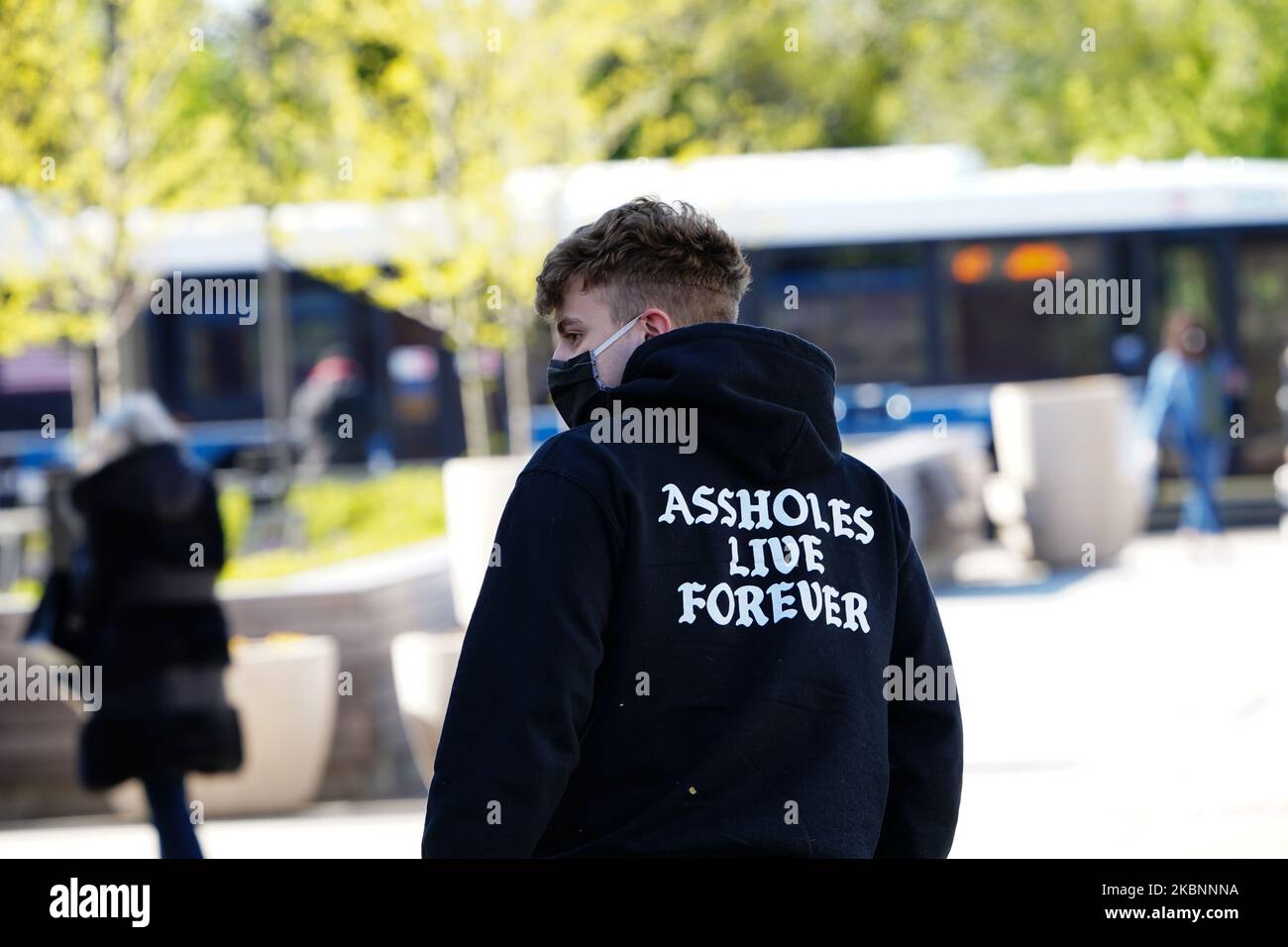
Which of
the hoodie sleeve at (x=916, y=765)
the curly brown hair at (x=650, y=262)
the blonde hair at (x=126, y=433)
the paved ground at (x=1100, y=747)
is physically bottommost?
the paved ground at (x=1100, y=747)

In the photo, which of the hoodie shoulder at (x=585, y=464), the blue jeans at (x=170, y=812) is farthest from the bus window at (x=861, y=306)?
the hoodie shoulder at (x=585, y=464)

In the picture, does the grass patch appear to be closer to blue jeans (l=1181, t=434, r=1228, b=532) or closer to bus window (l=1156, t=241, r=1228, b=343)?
blue jeans (l=1181, t=434, r=1228, b=532)

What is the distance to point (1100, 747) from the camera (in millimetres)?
7477

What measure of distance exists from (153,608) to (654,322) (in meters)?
4.26

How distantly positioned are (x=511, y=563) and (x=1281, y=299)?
16750 millimetres

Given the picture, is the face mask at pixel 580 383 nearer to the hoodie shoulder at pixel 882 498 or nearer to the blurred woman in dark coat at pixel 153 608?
the hoodie shoulder at pixel 882 498

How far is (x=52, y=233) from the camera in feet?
44.9

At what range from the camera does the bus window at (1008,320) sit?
57.8ft

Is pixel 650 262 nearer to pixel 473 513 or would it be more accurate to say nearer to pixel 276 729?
pixel 473 513

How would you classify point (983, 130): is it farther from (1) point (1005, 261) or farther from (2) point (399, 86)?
(2) point (399, 86)

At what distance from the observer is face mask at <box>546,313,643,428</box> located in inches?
90.4

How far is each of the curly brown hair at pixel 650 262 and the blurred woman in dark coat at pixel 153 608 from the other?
13.2 feet

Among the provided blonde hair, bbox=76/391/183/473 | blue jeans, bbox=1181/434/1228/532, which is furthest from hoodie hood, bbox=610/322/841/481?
blue jeans, bbox=1181/434/1228/532
